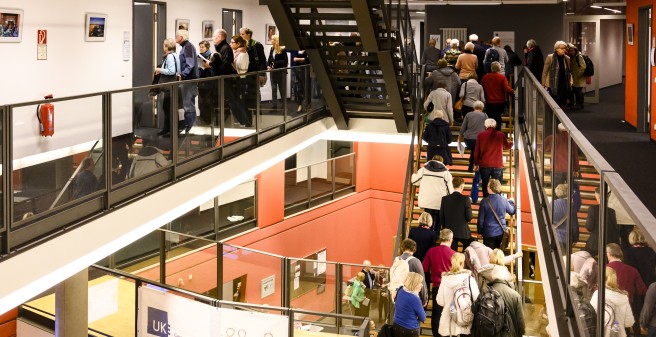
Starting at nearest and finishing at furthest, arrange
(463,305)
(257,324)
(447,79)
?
(463,305), (257,324), (447,79)

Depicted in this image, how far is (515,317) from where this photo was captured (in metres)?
8.38

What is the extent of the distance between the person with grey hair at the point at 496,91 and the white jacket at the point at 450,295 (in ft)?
18.7

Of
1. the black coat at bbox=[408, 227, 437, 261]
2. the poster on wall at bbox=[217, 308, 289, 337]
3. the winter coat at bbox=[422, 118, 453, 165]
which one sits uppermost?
the winter coat at bbox=[422, 118, 453, 165]

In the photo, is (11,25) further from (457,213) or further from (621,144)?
(621,144)

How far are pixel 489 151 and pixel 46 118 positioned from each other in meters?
6.56

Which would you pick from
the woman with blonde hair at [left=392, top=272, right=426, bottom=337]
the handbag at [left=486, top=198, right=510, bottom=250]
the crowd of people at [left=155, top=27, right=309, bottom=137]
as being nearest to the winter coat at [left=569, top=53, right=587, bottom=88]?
the crowd of people at [left=155, top=27, right=309, bottom=137]

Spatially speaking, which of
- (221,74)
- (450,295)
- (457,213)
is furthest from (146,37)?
(450,295)

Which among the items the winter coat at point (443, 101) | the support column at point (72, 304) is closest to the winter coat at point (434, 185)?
the winter coat at point (443, 101)

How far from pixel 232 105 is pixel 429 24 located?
558 inches

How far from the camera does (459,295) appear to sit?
8758 mm

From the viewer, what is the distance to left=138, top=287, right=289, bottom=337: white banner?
11234 mm

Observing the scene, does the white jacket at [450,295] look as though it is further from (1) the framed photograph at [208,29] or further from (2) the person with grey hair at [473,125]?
(1) the framed photograph at [208,29]

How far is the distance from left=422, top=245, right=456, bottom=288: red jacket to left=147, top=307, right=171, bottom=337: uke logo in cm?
433

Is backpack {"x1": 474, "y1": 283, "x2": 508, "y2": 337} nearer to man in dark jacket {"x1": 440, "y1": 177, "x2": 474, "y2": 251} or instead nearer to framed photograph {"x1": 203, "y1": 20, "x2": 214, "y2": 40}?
man in dark jacket {"x1": 440, "y1": 177, "x2": 474, "y2": 251}
